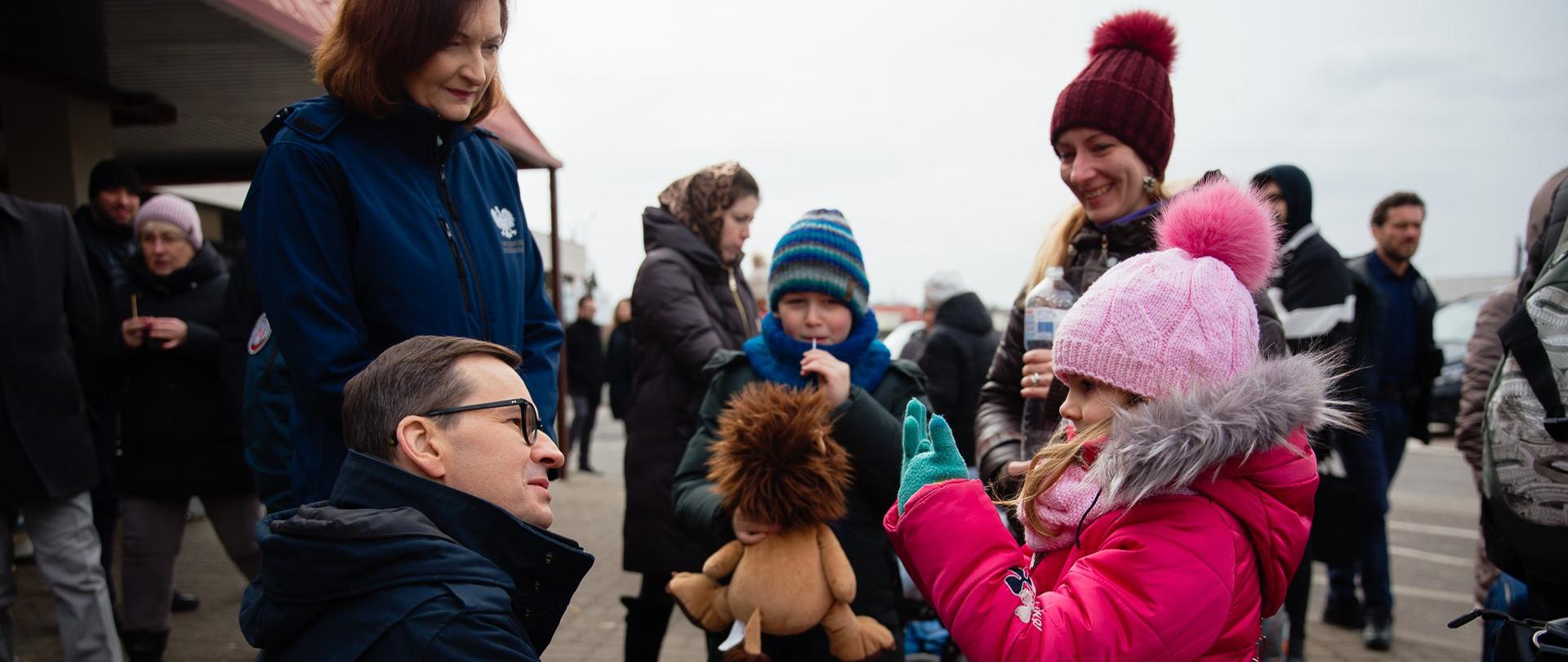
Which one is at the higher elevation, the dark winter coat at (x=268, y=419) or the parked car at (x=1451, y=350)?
the dark winter coat at (x=268, y=419)

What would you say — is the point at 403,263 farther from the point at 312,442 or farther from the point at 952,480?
the point at 952,480

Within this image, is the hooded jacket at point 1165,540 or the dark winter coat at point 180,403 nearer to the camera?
the hooded jacket at point 1165,540

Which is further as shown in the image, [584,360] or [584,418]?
[584,360]

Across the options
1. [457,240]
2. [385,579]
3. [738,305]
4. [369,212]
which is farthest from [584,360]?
[385,579]

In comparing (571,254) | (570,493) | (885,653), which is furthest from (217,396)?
(571,254)

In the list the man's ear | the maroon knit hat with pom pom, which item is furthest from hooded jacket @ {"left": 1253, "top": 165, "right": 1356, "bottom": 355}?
the man's ear

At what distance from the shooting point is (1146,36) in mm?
2463

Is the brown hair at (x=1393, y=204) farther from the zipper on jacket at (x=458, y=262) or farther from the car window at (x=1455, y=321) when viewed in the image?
the car window at (x=1455, y=321)

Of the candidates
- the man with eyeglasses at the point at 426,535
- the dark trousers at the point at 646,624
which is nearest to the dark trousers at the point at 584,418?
the dark trousers at the point at 646,624

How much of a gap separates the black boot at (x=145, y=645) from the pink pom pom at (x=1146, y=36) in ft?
13.0

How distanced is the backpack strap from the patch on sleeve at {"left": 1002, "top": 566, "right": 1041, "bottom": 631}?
1.44 m

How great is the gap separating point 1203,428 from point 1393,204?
5.13 metres

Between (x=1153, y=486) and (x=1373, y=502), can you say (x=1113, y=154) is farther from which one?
(x=1373, y=502)

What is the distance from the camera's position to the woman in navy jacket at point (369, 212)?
78.4 inches
